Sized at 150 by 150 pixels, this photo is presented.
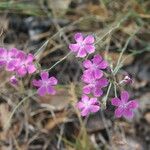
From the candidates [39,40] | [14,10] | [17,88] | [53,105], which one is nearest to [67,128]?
[53,105]

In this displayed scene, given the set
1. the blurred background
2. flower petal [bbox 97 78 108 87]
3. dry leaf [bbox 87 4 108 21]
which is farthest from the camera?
dry leaf [bbox 87 4 108 21]

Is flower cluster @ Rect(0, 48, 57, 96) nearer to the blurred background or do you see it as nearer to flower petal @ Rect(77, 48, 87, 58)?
flower petal @ Rect(77, 48, 87, 58)

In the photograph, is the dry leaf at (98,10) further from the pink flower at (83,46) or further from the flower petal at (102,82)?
the flower petal at (102,82)

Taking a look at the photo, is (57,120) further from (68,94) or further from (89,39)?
(89,39)

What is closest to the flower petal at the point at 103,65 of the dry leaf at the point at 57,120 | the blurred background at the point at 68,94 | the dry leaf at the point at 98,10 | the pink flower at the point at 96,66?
the pink flower at the point at 96,66

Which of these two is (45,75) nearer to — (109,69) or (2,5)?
(109,69)

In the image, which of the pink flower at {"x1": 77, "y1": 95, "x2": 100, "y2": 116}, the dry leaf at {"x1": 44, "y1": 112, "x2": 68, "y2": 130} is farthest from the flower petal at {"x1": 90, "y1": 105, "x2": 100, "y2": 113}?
the dry leaf at {"x1": 44, "y1": 112, "x2": 68, "y2": 130}
